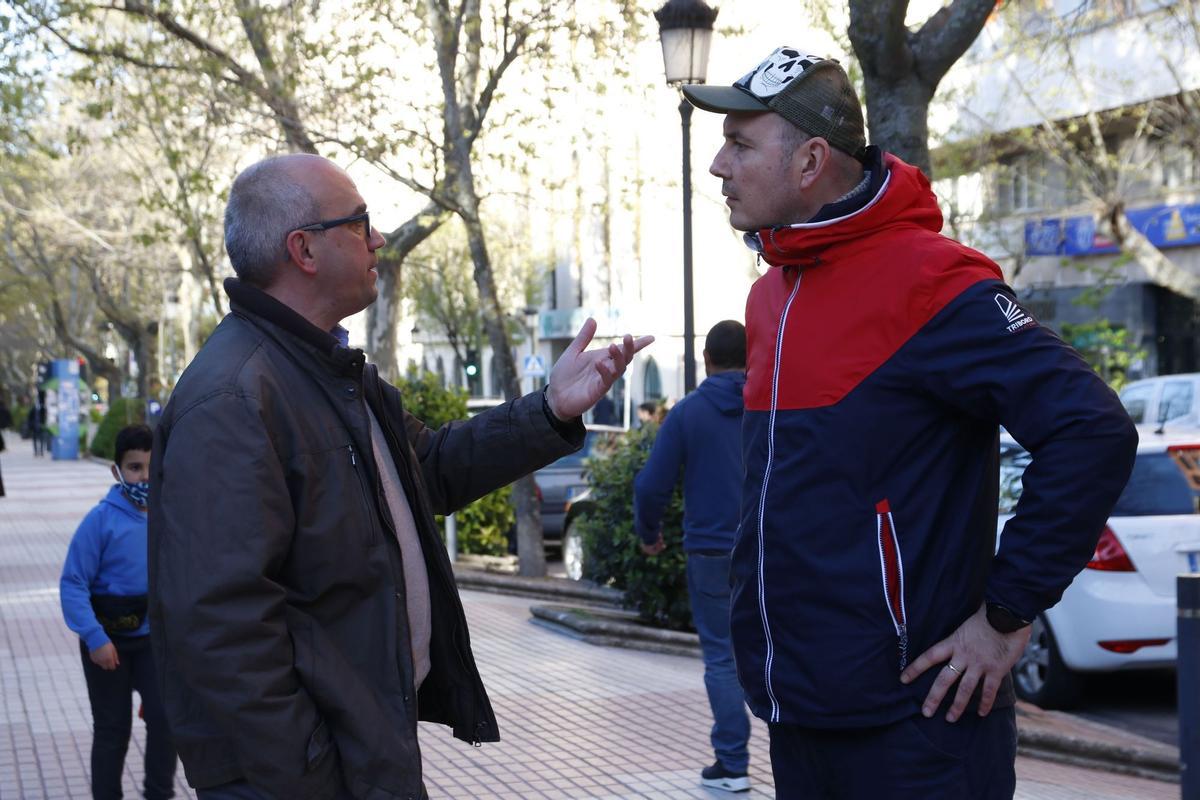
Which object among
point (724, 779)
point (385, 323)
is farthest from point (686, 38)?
point (385, 323)

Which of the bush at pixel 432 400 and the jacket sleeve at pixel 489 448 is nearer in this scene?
the jacket sleeve at pixel 489 448

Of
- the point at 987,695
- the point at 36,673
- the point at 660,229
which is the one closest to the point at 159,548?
the point at 987,695

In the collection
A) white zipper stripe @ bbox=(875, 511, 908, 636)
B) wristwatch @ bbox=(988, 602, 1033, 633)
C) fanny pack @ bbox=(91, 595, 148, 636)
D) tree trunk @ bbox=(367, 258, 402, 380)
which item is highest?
tree trunk @ bbox=(367, 258, 402, 380)

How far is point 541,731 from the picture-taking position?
777 centimetres

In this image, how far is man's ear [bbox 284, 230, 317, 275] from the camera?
9.88ft

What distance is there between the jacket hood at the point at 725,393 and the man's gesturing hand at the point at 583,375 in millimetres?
3092

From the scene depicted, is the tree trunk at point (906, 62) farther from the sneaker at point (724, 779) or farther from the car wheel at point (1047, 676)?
the sneaker at point (724, 779)

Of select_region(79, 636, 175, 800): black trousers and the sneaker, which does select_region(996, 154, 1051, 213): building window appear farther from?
select_region(79, 636, 175, 800): black trousers

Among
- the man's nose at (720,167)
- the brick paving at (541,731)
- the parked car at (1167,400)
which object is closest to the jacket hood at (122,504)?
the brick paving at (541,731)

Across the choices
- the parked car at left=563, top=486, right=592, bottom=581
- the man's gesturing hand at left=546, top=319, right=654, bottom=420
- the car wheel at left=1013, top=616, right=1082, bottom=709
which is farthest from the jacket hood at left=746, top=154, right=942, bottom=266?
the parked car at left=563, top=486, right=592, bottom=581

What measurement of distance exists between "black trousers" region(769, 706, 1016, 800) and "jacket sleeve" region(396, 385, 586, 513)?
0.87m

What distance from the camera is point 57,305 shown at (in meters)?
47.5

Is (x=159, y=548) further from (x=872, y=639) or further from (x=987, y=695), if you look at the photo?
(x=987, y=695)

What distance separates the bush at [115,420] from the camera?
4047cm
